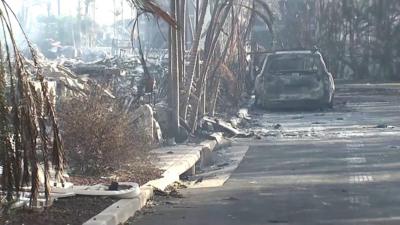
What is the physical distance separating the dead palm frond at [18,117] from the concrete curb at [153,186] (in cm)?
149

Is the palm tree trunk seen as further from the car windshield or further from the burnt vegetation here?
the car windshield

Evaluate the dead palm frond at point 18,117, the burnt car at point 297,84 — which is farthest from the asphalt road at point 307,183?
the burnt car at point 297,84

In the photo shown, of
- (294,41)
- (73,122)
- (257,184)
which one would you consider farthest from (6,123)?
(294,41)

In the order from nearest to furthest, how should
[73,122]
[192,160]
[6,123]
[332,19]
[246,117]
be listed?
[6,123], [73,122], [192,160], [246,117], [332,19]

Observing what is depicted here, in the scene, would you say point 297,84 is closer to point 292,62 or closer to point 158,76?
point 292,62

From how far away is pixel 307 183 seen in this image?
10.9m

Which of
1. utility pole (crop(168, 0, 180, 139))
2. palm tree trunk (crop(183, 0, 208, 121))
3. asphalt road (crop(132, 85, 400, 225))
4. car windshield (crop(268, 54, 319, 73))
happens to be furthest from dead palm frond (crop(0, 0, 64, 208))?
car windshield (crop(268, 54, 319, 73))

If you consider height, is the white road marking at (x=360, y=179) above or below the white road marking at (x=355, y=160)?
above

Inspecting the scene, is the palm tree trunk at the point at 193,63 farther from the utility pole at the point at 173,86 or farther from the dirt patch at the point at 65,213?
the dirt patch at the point at 65,213

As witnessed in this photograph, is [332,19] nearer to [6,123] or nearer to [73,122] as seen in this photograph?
[73,122]

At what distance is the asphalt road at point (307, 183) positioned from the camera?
28.2 ft

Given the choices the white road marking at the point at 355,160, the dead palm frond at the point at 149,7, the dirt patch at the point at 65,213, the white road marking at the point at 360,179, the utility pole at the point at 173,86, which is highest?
the dead palm frond at the point at 149,7

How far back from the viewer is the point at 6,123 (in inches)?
244

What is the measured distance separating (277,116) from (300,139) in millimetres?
5692
